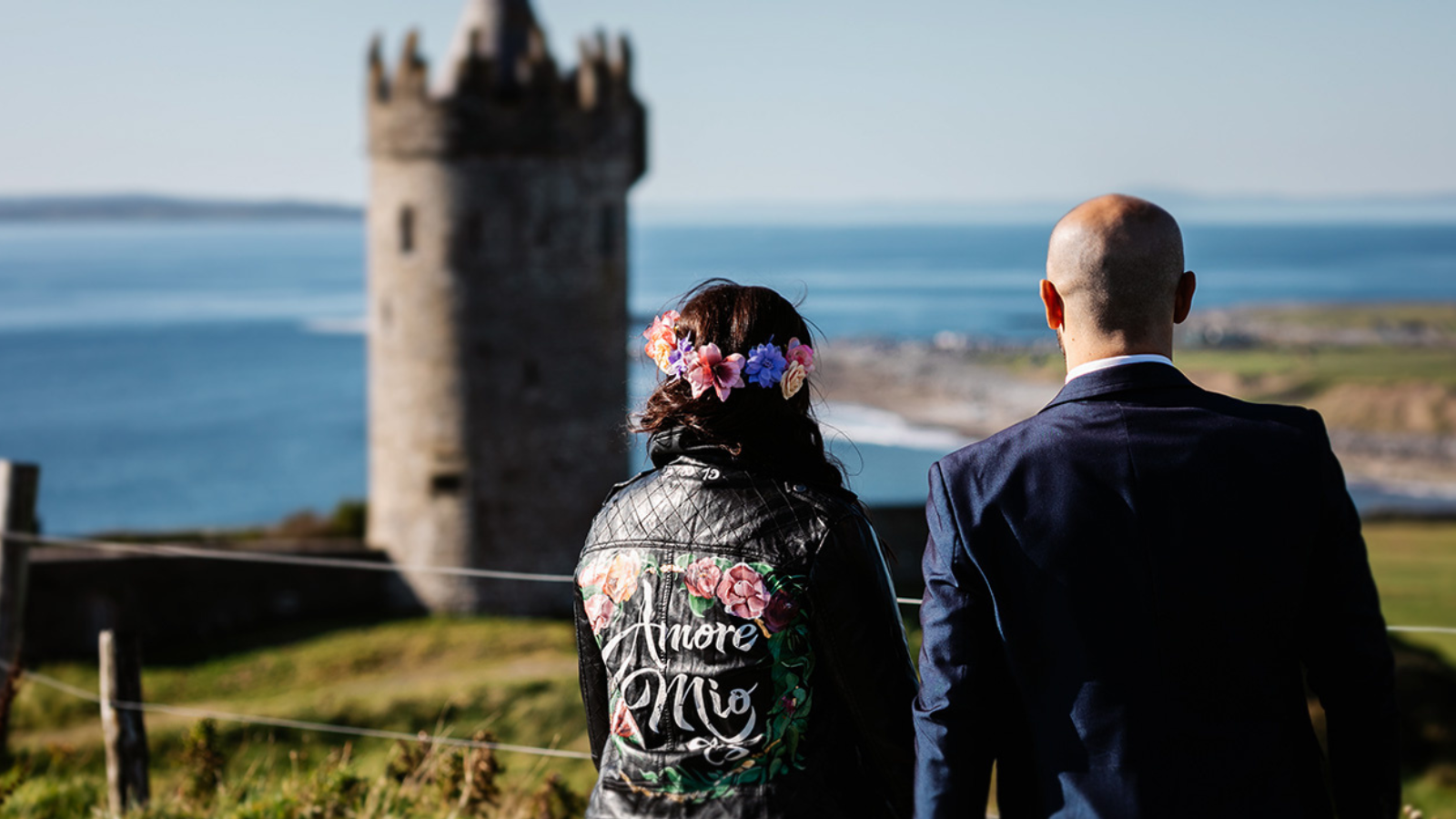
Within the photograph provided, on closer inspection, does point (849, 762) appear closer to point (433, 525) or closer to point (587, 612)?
point (587, 612)

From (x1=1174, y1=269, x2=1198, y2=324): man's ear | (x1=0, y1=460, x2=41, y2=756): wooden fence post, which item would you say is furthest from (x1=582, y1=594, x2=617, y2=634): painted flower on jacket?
(x1=0, y1=460, x2=41, y2=756): wooden fence post

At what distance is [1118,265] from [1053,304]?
0.19 metres

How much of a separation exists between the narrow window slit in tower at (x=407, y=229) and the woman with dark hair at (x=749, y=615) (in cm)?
2335

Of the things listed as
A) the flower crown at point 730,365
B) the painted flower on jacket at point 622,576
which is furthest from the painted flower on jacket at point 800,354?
the painted flower on jacket at point 622,576

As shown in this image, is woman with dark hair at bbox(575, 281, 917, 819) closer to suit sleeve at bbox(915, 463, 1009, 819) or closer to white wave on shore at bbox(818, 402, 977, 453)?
suit sleeve at bbox(915, 463, 1009, 819)

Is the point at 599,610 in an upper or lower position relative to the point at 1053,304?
lower

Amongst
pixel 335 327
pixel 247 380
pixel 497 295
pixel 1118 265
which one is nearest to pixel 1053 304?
pixel 1118 265

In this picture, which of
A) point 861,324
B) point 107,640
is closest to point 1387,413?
point 861,324

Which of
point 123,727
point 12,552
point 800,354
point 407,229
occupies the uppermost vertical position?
point 407,229

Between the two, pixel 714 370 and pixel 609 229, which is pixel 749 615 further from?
pixel 609 229

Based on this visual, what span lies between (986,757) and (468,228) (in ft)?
76.8

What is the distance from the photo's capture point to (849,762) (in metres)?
3.09

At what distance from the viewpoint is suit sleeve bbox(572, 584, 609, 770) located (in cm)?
334

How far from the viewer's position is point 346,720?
59.2 feet
